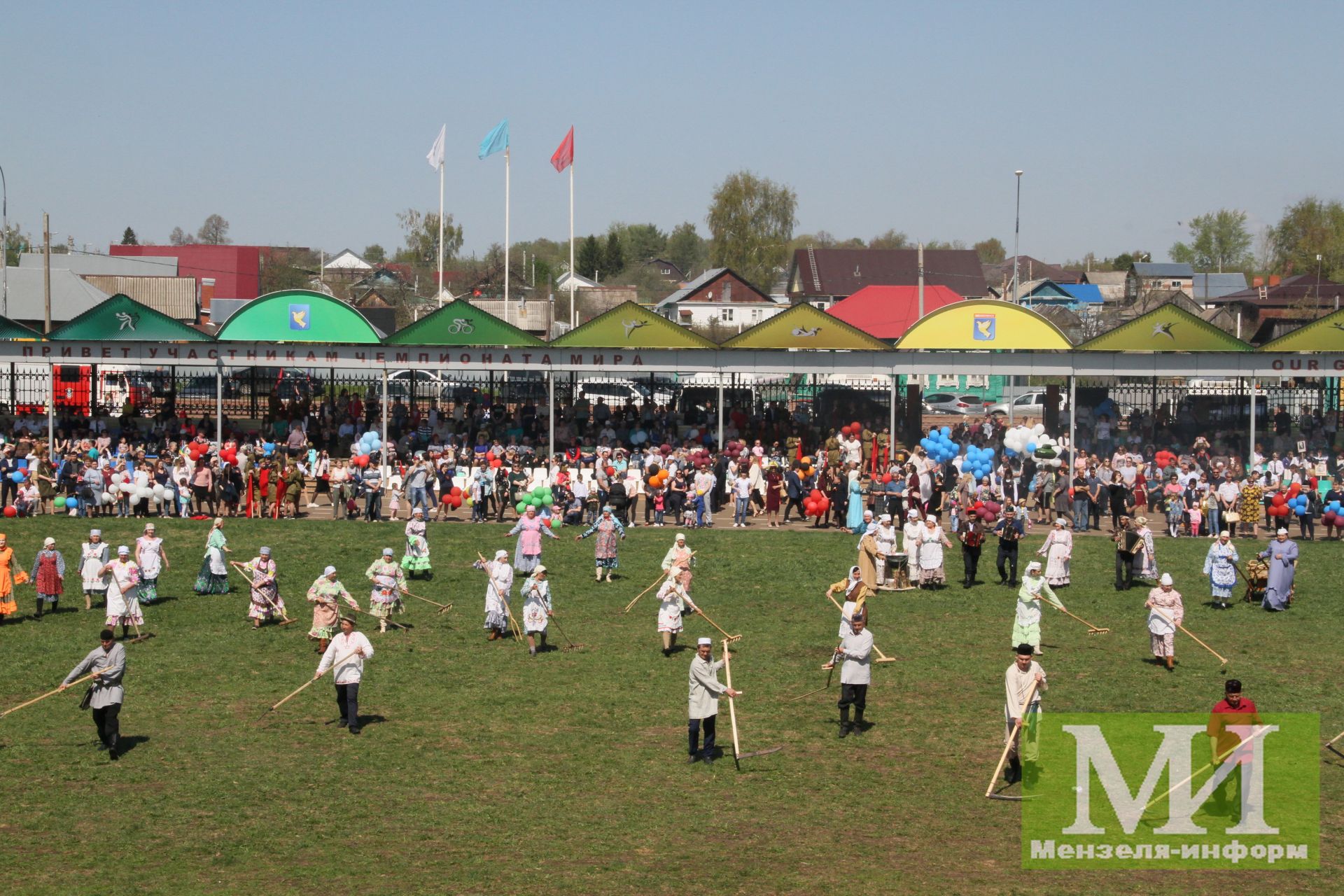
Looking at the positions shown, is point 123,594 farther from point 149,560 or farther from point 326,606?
point 326,606

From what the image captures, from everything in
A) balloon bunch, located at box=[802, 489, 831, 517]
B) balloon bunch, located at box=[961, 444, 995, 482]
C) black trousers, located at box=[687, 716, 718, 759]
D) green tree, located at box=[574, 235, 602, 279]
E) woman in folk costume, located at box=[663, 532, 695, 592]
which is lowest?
black trousers, located at box=[687, 716, 718, 759]

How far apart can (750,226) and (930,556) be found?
92.3 metres

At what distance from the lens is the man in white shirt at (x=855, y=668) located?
15.4 meters

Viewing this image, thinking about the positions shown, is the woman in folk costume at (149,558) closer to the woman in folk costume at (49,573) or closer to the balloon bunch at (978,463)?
the woman in folk costume at (49,573)

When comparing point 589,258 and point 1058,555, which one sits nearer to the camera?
point 1058,555

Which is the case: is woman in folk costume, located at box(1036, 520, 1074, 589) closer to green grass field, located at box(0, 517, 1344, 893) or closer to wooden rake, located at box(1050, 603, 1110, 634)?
green grass field, located at box(0, 517, 1344, 893)

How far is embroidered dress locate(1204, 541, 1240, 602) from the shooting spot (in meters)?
22.3

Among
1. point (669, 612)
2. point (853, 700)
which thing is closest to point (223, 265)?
point (669, 612)

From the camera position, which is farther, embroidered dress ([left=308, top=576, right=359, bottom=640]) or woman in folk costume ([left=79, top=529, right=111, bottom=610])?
woman in folk costume ([left=79, top=529, right=111, bottom=610])

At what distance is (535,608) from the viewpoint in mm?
19391

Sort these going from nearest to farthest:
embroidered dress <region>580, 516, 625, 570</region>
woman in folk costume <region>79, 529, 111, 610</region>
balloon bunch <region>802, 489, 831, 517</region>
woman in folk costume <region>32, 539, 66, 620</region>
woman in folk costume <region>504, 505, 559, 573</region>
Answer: woman in folk costume <region>32, 539, 66, 620</region>, woman in folk costume <region>79, 529, 111, 610</region>, woman in folk costume <region>504, 505, 559, 573</region>, embroidered dress <region>580, 516, 625, 570</region>, balloon bunch <region>802, 489, 831, 517</region>

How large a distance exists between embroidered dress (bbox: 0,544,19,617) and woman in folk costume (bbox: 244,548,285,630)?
143 inches

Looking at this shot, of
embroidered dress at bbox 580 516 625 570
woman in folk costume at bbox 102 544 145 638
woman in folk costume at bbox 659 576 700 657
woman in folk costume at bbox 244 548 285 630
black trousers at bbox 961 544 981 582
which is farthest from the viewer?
embroidered dress at bbox 580 516 625 570

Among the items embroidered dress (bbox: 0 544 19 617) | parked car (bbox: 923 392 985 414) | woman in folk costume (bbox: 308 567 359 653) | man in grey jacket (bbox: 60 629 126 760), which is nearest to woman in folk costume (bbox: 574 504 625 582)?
woman in folk costume (bbox: 308 567 359 653)
